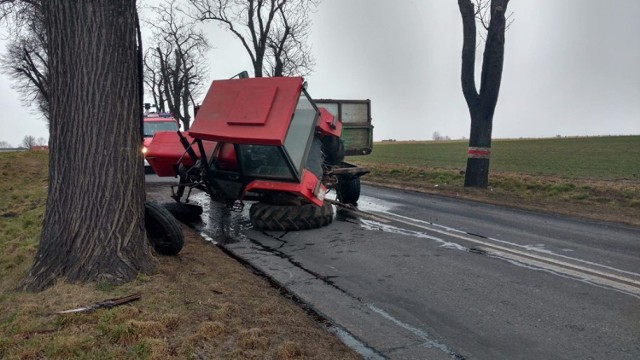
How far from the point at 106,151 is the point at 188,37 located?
3618cm

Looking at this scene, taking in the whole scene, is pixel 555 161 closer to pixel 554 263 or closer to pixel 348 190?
pixel 348 190

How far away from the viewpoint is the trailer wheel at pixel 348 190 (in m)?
10.7

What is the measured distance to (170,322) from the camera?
12.4ft

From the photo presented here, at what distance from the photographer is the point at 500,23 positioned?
1424 cm

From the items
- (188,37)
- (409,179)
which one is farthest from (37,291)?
(188,37)

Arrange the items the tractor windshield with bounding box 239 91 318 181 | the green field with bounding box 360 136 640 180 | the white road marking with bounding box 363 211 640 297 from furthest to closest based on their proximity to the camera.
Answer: the green field with bounding box 360 136 640 180, the tractor windshield with bounding box 239 91 318 181, the white road marking with bounding box 363 211 640 297

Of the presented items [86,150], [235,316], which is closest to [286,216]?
[86,150]

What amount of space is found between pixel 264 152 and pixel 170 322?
4.30 meters

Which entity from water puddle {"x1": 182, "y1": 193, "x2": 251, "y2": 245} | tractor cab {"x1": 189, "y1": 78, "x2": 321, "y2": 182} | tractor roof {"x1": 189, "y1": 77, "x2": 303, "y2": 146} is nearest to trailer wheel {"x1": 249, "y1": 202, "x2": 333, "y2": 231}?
water puddle {"x1": 182, "y1": 193, "x2": 251, "y2": 245}

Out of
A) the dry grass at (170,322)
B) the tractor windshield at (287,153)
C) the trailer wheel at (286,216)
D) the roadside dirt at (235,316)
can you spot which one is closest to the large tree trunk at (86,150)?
the dry grass at (170,322)

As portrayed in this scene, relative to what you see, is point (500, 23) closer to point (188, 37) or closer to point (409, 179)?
point (409, 179)

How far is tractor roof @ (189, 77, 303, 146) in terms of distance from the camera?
24.0ft

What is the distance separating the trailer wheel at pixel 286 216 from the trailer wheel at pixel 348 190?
257 centimetres

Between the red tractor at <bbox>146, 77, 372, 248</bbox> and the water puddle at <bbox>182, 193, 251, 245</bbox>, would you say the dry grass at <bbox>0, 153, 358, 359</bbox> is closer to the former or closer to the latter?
the water puddle at <bbox>182, 193, 251, 245</bbox>
